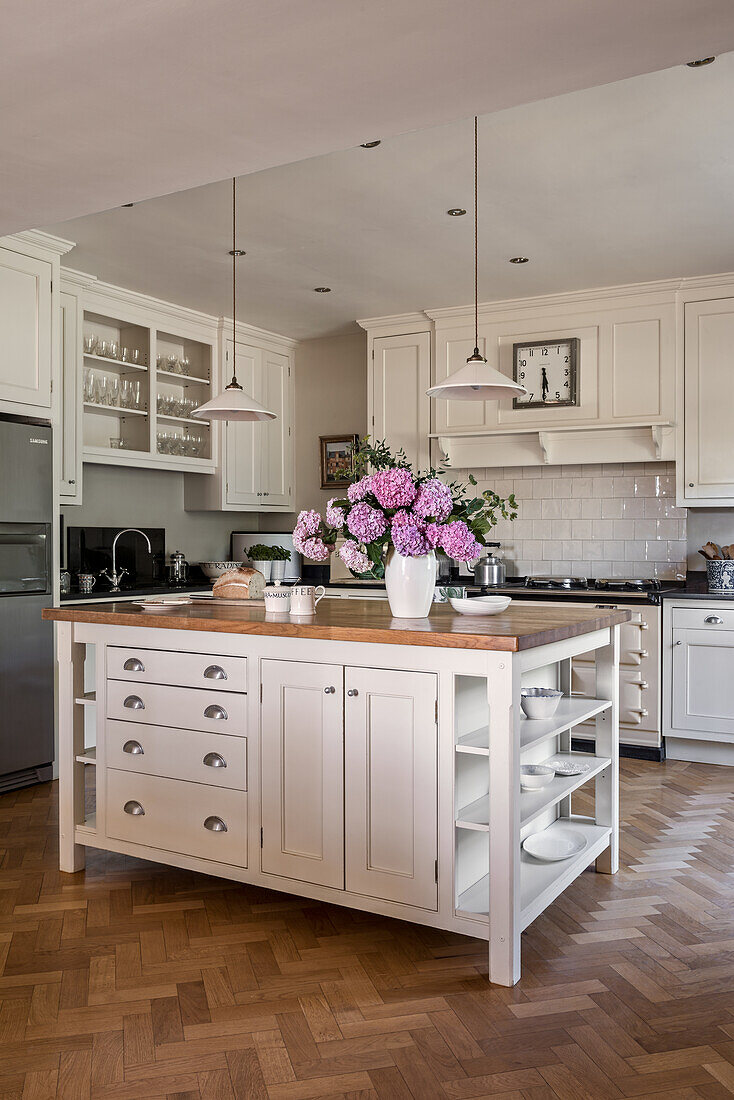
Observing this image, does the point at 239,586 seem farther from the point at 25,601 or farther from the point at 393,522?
the point at 25,601

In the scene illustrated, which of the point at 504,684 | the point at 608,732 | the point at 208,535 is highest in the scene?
the point at 208,535

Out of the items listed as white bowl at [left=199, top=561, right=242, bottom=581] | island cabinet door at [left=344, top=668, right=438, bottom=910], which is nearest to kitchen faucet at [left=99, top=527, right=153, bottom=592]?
white bowl at [left=199, top=561, right=242, bottom=581]

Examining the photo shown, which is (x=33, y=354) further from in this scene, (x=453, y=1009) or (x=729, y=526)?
(x=729, y=526)

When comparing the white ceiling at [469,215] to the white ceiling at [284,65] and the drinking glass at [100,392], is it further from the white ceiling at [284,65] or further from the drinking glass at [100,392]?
the white ceiling at [284,65]

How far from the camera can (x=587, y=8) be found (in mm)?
1826

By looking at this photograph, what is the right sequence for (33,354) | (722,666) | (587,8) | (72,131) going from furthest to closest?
(722,666) → (33,354) → (72,131) → (587,8)

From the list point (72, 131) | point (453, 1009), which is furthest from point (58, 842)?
point (72, 131)

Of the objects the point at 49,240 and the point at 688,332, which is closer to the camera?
the point at 49,240

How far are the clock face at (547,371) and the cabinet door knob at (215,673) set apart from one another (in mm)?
3263

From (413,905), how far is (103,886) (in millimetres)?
1179

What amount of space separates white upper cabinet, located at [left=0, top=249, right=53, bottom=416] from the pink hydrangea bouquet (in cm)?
206

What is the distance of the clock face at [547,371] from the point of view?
17.8 feet

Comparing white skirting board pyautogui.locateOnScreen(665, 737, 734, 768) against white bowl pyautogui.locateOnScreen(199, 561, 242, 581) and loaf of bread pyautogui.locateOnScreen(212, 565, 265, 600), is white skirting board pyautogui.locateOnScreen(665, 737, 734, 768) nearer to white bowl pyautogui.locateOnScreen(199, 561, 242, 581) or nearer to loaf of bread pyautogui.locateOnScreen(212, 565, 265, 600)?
loaf of bread pyautogui.locateOnScreen(212, 565, 265, 600)

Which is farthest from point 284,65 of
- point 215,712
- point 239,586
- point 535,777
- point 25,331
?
point 25,331
